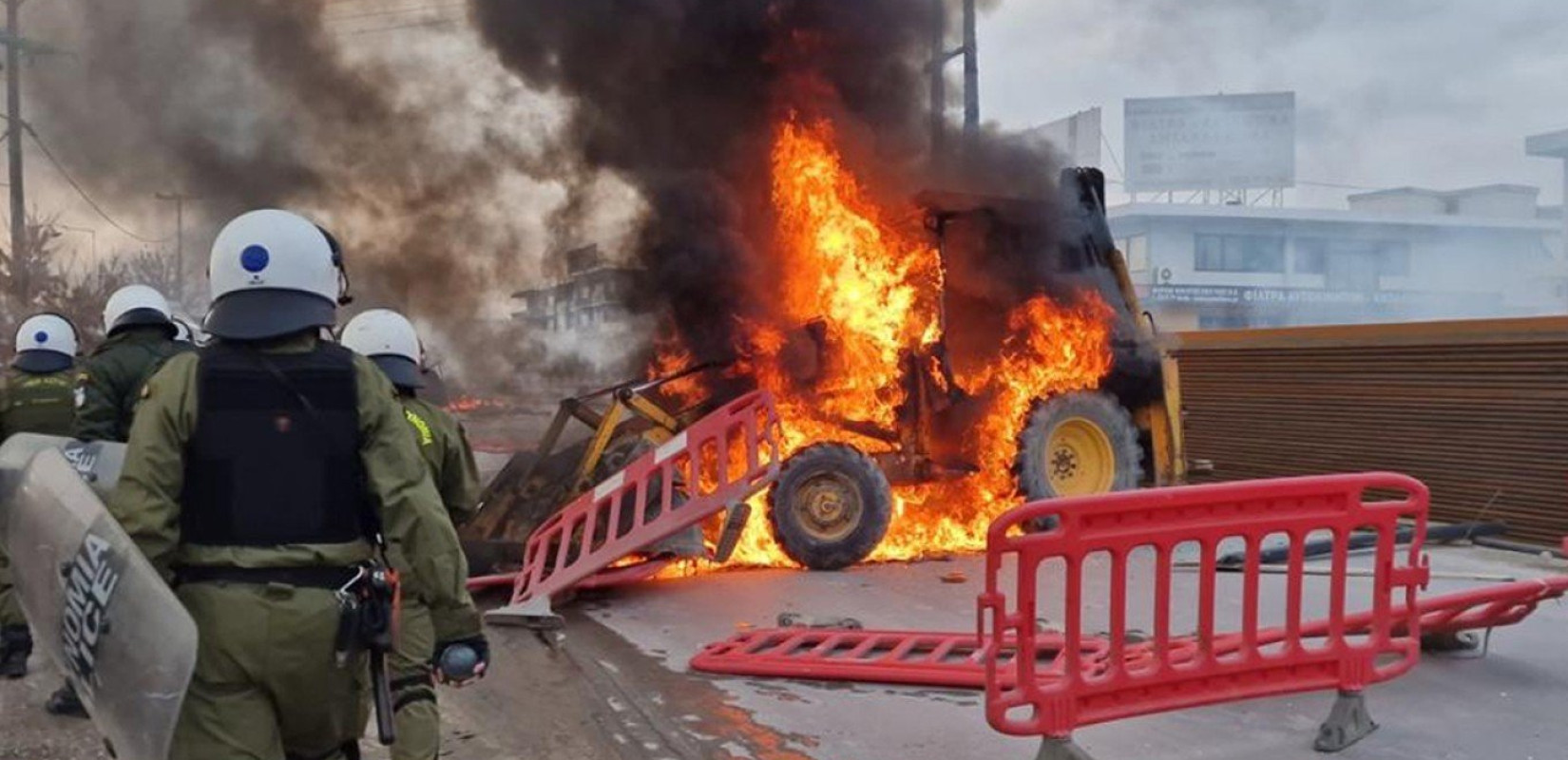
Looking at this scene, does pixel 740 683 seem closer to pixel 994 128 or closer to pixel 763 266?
pixel 763 266

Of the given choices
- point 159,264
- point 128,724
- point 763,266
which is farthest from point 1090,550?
point 159,264

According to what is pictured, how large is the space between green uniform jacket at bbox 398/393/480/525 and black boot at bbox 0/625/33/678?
292 cm

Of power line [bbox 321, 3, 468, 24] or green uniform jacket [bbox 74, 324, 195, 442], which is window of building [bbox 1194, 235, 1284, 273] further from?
green uniform jacket [bbox 74, 324, 195, 442]

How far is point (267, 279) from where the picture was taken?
8.96 feet

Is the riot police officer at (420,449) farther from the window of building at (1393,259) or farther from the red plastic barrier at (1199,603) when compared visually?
the window of building at (1393,259)

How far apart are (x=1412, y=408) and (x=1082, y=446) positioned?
3.10 m

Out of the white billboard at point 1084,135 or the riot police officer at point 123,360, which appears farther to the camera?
Result: the white billboard at point 1084,135

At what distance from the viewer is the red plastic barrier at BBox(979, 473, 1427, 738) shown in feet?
12.5

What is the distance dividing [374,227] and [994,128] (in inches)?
217

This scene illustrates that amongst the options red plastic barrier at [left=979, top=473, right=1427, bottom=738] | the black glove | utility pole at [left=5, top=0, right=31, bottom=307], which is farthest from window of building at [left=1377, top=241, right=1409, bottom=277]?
the black glove

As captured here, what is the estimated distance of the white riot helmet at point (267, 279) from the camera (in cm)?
269

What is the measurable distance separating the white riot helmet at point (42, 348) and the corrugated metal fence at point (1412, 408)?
9.54m

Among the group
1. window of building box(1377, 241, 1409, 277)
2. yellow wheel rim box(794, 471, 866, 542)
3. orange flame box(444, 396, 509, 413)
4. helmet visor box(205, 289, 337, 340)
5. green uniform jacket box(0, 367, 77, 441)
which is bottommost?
yellow wheel rim box(794, 471, 866, 542)

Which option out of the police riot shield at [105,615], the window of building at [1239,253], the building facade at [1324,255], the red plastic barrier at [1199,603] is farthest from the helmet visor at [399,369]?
the window of building at [1239,253]
